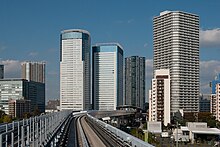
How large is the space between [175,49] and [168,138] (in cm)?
6158

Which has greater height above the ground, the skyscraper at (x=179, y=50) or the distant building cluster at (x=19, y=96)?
the skyscraper at (x=179, y=50)

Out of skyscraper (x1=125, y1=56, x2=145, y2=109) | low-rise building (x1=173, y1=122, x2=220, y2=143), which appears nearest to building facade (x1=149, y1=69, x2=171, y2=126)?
low-rise building (x1=173, y1=122, x2=220, y2=143)

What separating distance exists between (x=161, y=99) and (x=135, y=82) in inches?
4117

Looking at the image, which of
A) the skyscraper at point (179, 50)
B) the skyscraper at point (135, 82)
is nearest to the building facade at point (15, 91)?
the skyscraper at point (179, 50)

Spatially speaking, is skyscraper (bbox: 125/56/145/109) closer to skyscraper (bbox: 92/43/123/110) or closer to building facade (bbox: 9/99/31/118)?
skyscraper (bbox: 92/43/123/110)

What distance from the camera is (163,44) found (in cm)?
12031

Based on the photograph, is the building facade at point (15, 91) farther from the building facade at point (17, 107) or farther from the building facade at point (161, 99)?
the building facade at point (161, 99)

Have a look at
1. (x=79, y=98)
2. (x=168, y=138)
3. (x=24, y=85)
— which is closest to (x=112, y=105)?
(x=79, y=98)

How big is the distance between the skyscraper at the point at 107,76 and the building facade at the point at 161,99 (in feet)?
256

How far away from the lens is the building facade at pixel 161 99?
81.1m

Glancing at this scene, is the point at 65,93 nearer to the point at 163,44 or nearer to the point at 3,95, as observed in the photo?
the point at 3,95

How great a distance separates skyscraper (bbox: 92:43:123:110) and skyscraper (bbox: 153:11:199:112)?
4516 cm

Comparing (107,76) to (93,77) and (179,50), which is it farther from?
(179,50)

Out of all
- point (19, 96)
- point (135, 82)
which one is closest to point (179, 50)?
point (19, 96)
